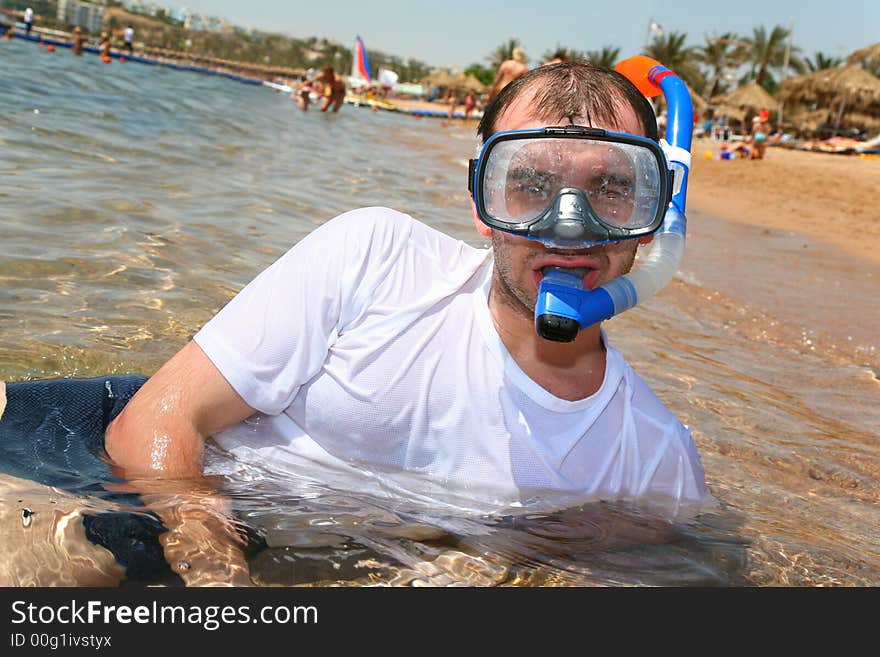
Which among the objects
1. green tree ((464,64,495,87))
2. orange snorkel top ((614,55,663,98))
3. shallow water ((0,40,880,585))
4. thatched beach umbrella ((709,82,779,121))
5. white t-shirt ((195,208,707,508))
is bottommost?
shallow water ((0,40,880,585))

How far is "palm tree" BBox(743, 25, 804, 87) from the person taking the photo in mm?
52969

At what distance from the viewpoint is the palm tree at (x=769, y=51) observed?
5297cm

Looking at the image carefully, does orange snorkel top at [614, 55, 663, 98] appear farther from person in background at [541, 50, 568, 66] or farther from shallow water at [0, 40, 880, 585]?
shallow water at [0, 40, 880, 585]

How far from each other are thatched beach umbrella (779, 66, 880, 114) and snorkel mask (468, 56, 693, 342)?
3434 centimetres

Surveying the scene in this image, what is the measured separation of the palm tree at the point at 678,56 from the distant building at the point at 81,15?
61.5m

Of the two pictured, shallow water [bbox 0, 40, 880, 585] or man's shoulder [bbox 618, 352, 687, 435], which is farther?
man's shoulder [bbox 618, 352, 687, 435]

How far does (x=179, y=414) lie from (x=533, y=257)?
0.85 m

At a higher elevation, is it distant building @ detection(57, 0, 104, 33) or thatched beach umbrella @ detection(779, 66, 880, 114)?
distant building @ detection(57, 0, 104, 33)

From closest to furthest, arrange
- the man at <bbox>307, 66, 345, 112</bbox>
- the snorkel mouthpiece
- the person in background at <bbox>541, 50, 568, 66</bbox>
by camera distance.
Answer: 1. the snorkel mouthpiece
2. the person in background at <bbox>541, 50, 568, 66</bbox>
3. the man at <bbox>307, 66, 345, 112</bbox>

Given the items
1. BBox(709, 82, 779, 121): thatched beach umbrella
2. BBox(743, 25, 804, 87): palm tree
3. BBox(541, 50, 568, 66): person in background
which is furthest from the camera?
BBox(743, 25, 804, 87): palm tree

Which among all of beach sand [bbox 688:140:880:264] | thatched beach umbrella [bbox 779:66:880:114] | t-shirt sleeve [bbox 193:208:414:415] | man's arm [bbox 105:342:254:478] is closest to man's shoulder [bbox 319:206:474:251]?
t-shirt sleeve [bbox 193:208:414:415]

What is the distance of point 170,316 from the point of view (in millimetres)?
3984

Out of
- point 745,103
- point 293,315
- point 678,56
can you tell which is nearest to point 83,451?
point 293,315
